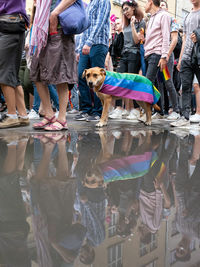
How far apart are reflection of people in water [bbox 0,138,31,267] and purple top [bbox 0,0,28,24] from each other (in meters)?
2.41

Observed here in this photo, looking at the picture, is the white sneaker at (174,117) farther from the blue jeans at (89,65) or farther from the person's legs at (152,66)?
the blue jeans at (89,65)

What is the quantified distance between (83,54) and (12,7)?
144 centimetres

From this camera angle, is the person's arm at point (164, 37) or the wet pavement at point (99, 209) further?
the person's arm at point (164, 37)

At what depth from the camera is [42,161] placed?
227 cm

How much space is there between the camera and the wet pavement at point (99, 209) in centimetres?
104

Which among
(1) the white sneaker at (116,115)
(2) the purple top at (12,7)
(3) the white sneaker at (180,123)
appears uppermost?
(2) the purple top at (12,7)

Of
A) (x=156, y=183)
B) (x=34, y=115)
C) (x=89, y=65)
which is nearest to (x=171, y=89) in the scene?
(x=89, y=65)

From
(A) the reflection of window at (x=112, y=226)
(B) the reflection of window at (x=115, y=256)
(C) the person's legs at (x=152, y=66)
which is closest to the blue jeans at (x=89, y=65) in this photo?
(C) the person's legs at (x=152, y=66)

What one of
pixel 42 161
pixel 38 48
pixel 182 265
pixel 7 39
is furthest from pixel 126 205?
pixel 7 39

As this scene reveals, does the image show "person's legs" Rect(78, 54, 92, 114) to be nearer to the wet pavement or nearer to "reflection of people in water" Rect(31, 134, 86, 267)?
the wet pavement

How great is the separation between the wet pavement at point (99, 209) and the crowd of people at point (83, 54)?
1601 mm

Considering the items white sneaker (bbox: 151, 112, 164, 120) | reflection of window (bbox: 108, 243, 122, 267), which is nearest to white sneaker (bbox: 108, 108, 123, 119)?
white sneaker (bbox: 151, 112, 164, 120)

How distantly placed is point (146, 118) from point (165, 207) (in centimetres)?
384

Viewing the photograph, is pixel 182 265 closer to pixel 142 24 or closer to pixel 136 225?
pixel 136 225
